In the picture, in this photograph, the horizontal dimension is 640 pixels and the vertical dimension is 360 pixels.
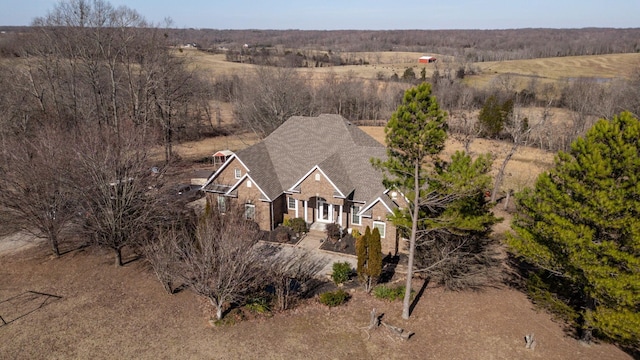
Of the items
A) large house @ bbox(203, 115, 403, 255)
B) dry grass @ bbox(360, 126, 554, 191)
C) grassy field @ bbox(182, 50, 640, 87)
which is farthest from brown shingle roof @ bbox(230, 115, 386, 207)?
grassy field @ bbox(182, 50, 640, 87)

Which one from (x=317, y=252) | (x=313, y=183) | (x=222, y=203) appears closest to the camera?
(x=317, y=252)

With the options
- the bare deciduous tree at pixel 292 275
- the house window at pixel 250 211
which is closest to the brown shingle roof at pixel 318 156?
the house window at pixel 250 211

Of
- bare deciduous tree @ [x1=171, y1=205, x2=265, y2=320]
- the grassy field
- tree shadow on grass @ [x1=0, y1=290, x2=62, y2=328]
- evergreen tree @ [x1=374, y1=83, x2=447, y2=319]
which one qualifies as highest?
the grassy field

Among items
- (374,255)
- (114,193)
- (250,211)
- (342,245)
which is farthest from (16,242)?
(374,255)

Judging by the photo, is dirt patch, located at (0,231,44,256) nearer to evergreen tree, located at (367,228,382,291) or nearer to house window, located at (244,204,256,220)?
house window, located at (244,204,256,220)

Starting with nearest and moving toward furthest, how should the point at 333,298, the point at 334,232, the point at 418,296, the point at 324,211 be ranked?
the point at 333,298 < the point at 418,296 < the point at 334,232 < the point at 324,211

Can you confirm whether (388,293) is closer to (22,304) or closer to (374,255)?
(374,255)

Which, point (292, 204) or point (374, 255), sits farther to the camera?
point (292, 204)

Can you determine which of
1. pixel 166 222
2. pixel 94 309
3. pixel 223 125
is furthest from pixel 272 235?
pixel 223 125
